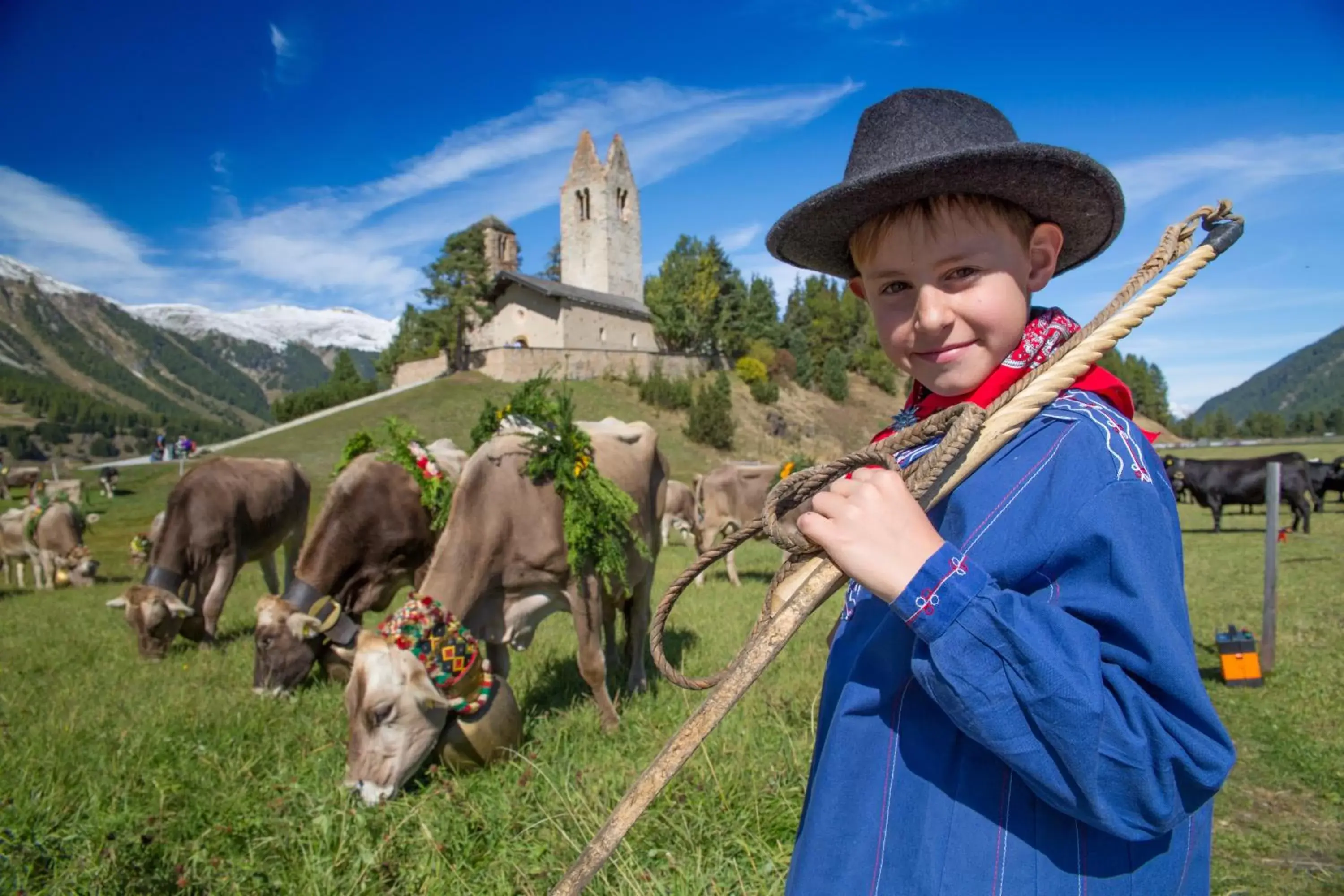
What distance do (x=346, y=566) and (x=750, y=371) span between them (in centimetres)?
4945

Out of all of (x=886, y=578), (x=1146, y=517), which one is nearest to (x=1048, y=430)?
(x=1146, y=517)

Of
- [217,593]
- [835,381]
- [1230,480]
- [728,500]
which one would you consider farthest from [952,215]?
[835,381]

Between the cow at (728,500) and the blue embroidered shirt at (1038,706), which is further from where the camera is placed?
the cow at (728,500)

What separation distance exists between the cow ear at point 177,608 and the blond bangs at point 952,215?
29.2 feet

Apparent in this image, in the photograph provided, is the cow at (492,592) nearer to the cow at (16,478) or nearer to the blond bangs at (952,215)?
the blond bangs at (952,215)

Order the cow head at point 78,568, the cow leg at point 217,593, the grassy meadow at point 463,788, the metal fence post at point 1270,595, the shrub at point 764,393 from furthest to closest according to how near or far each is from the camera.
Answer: the shrub at point 764,393 → the cow head at point 78,568 → the cow leg at point 217,593 → the metal fence post at point 1270,595 → the grassy meadow at point 463,788

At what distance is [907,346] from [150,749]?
5501 mm

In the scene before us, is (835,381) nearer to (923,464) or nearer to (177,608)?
(177,608)

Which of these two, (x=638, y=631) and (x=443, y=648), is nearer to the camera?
Answer: (x=443, y=648)

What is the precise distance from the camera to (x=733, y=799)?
3.63 metres

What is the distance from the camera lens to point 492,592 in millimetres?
5227

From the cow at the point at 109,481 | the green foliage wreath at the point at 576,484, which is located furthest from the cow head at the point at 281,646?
the cow at the point at 109,481

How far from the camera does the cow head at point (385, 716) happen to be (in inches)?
157

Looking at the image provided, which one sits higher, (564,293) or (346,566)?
(564,293)
